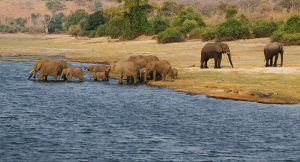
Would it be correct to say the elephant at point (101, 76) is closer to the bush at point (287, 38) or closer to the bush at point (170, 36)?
the bush at point (287, 38)

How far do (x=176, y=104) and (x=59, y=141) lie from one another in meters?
9.62

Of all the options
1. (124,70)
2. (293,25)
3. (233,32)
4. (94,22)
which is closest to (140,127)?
(124,70)

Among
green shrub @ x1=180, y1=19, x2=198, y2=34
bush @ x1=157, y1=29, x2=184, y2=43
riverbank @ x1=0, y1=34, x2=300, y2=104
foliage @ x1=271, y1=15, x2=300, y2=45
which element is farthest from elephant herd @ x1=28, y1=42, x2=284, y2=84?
green shrub @ x1=180, y1=19, x2=198, y2=34

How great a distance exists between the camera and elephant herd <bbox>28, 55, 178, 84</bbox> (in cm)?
3981

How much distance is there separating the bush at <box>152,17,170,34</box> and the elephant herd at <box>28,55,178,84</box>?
154ft

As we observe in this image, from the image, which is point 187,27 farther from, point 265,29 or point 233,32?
point 265,29

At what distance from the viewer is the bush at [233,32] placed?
67.4 metres

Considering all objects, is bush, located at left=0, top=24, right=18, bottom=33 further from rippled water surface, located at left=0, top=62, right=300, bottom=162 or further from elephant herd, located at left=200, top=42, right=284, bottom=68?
rippled water surface, located at left=0, top=62, right=300, bottom=162

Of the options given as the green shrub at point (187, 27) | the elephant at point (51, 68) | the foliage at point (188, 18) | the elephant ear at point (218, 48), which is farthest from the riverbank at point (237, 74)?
the foliage at point (188, 18)

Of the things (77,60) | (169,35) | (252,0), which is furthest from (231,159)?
(252,0)

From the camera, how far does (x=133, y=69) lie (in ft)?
131

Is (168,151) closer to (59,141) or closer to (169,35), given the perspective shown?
(59,141)

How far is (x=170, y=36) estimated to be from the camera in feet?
242

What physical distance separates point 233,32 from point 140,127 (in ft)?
148
